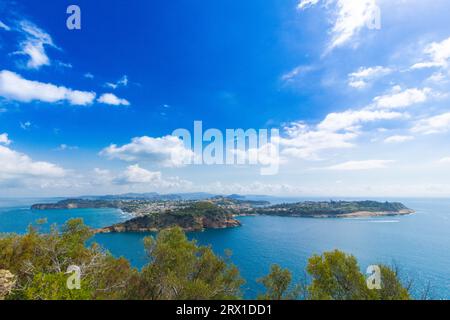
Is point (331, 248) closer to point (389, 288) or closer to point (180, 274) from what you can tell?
point (389, 288)

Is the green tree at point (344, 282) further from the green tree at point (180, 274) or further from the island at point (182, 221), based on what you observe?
the island at point (182, 221)

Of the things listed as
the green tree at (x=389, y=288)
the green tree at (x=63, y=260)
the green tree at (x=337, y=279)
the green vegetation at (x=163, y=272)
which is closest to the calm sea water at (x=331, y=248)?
the green tree at (x=63, y=260)

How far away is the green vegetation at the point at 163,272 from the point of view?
39.8 feet

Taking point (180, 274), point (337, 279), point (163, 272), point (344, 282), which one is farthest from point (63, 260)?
point (344, 282)

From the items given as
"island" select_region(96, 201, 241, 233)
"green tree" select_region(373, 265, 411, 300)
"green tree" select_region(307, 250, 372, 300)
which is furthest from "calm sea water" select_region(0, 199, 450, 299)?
"green tree" select_region(373, 265, 411, 300)

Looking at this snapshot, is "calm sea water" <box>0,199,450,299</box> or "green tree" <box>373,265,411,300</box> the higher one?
"green tree" <box>373,265,411,300</box>

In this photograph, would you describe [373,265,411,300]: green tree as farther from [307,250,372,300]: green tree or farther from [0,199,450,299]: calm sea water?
[0,199,450,299]: calm sea water

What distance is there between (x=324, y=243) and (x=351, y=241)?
9002mm

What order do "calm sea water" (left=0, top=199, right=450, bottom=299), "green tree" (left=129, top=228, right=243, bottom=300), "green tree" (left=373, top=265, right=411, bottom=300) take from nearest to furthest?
"green tree" (left=373, top=265, right=411, bottom=300)
"green tree" (left=129, top=228, right=243, bottom=300)
"calm sea water" (left=0, top=199, right=450, bottom=299)

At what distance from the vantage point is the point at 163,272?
1451cm

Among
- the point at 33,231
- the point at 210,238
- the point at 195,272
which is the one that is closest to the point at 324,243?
the point at 210,238

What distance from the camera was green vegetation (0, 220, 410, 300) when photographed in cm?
1212
